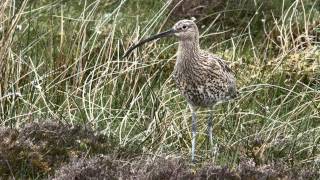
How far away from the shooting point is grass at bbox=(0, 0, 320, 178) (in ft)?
24.3

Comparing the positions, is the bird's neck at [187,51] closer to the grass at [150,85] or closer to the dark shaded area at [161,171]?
the grass at [150,85]

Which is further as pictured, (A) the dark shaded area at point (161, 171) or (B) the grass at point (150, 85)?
(B) the grass at point (150, 85)

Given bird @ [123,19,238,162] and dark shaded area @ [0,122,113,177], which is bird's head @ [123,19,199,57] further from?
dark shaded area @ [0,122,113,177]

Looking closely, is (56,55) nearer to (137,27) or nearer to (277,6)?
(137,27)

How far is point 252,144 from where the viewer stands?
7.23 meters

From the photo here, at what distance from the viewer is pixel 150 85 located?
28.3 ft

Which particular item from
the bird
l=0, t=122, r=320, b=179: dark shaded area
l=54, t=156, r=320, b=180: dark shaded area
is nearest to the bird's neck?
the bird

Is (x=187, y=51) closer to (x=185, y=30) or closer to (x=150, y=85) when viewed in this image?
(x=185, y=30)

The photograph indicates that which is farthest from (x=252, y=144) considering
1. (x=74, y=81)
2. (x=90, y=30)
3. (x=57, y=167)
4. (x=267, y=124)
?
(x=90, y=30)

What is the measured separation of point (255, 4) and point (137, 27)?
5.44 ft

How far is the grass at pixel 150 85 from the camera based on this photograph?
24.3ft

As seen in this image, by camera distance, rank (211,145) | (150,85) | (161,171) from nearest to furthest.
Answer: (161,171) → (211,145) → (150,85)

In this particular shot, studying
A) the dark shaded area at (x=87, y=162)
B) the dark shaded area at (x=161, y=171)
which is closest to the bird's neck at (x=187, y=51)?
the dark shaded area at (x=87, y=162)

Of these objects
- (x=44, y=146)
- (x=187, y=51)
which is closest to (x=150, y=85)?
(x=187, y=51)
